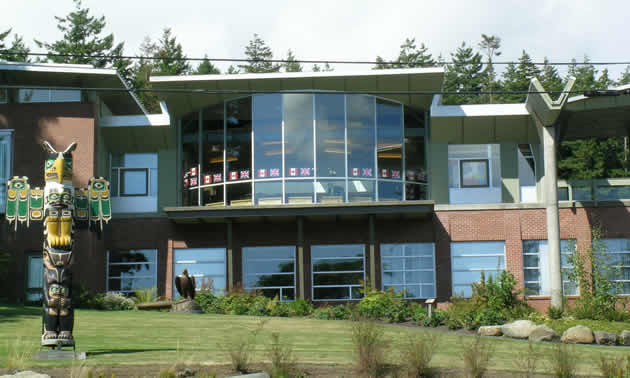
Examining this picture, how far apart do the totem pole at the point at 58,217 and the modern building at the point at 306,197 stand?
43.3 feet

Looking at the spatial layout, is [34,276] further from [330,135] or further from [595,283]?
[595,283]

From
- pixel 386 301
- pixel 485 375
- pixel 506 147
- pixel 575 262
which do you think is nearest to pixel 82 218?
pixel 485 375

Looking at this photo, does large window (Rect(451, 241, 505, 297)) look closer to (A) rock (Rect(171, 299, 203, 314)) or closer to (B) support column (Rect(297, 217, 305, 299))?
(B) support column (Rect(297, 217, 305, 299))

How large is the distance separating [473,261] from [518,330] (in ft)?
31.1

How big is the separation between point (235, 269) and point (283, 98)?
274 inches

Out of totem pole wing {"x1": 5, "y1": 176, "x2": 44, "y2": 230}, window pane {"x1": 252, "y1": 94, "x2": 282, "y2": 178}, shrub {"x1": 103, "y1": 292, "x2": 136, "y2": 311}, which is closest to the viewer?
totem pole wing {"x1": 5, "y1": 176, "x2": 44, "y2": 230}

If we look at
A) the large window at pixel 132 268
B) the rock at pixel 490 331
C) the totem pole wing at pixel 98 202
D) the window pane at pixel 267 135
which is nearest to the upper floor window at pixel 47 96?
→ the large window at pixel 132 268

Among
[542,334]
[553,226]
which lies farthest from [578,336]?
[553,226]

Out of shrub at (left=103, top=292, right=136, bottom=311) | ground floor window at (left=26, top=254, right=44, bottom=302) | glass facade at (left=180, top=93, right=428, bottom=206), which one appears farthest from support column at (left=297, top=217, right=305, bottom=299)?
ground floor window at (left=26, top=254, right=44, bottom=302)

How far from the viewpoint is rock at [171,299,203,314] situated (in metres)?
25.9

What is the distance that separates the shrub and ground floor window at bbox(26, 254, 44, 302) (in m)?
3.42

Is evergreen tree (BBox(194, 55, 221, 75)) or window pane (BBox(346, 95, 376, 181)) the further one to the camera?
evergreen tree (BBox(194, 55, 221, 75))

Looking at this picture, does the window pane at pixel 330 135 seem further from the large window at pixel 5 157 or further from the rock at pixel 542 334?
the large window at pixel 5 157

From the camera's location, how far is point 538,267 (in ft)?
100
